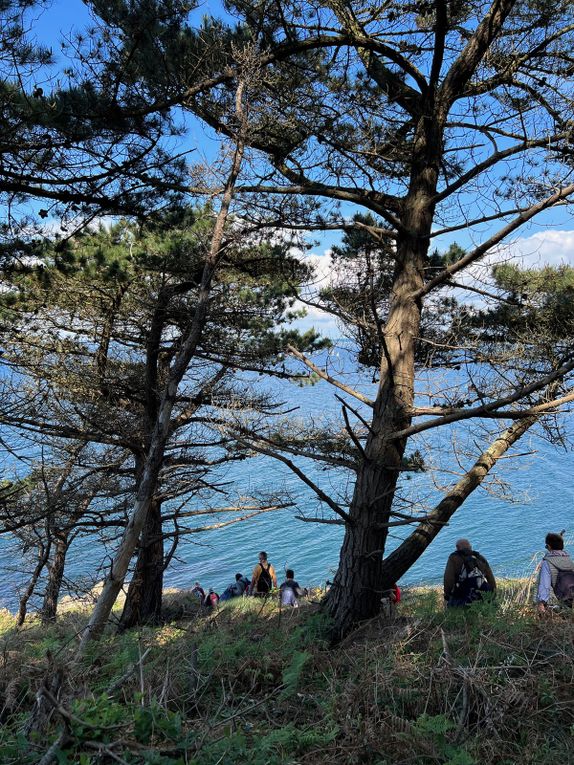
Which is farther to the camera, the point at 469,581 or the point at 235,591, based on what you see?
the point at 235,591

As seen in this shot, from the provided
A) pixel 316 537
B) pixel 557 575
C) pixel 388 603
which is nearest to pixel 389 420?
pixel 388 603

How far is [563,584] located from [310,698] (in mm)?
3271

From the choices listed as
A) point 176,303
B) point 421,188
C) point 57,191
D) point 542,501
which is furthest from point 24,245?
point 542,501

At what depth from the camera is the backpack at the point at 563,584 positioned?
5574mm

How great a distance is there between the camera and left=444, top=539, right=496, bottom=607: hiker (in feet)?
19.3

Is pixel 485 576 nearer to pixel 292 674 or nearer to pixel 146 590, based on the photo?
pixel 292 674

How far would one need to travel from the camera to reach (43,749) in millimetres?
2195

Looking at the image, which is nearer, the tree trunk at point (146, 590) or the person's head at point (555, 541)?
the person's head at point (555, 541)

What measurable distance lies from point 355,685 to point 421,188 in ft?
14.8

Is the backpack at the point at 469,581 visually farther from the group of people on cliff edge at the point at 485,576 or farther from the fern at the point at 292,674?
the fern at the point at 292,674

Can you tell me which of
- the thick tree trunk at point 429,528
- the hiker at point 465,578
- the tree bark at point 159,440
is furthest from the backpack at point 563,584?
the tree bark at point 159,440

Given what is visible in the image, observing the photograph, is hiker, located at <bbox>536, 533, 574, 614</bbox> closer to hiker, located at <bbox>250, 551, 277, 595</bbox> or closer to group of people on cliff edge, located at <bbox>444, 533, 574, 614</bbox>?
group of people on cliff edge, located at <bbox>444, 533, 574, 614</bbox>

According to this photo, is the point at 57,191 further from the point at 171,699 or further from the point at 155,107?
the point at 171,699

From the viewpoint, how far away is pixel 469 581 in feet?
19.5
